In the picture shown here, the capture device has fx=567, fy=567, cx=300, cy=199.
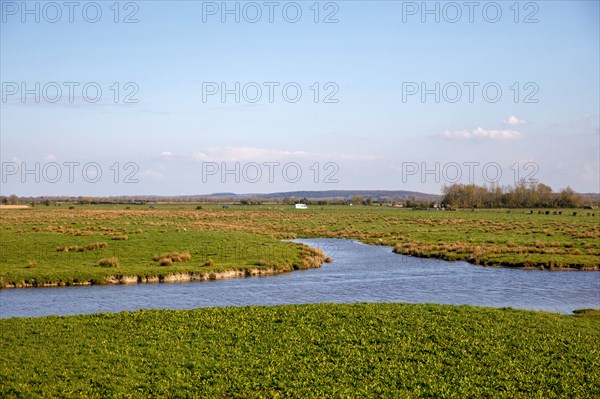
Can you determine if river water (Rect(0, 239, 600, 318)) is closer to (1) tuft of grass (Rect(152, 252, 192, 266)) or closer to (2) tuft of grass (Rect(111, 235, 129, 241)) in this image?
(1) tuft of grass (Rect(152, 252, 192, 266))

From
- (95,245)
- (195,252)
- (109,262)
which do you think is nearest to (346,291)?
(109,262)

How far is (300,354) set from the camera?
18734 millimetres

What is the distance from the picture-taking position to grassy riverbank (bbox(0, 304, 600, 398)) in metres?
15.7

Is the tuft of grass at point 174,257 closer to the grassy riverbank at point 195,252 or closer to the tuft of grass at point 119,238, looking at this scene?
the grassy riverbank at point 195,252

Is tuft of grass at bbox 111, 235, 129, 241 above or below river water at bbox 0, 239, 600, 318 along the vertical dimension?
above

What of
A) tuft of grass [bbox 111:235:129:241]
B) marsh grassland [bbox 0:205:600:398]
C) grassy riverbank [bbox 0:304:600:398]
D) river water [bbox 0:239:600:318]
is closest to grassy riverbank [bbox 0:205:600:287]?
tuft of grass [bbox 111:235:129:241]

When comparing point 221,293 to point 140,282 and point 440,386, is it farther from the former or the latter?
point 440,386

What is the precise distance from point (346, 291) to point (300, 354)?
63.8ft

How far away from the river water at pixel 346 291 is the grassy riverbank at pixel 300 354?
7.99m

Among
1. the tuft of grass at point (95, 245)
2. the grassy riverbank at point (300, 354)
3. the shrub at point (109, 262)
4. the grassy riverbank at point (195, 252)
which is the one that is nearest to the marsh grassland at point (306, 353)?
the grassy riverbank at point (300, 354)

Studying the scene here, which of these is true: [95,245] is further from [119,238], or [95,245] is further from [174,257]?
[174,257]

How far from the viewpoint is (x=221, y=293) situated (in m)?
36.7

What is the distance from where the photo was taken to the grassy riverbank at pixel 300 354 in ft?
51.5

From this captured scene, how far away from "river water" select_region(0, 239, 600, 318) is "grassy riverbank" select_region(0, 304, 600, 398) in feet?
26.2
